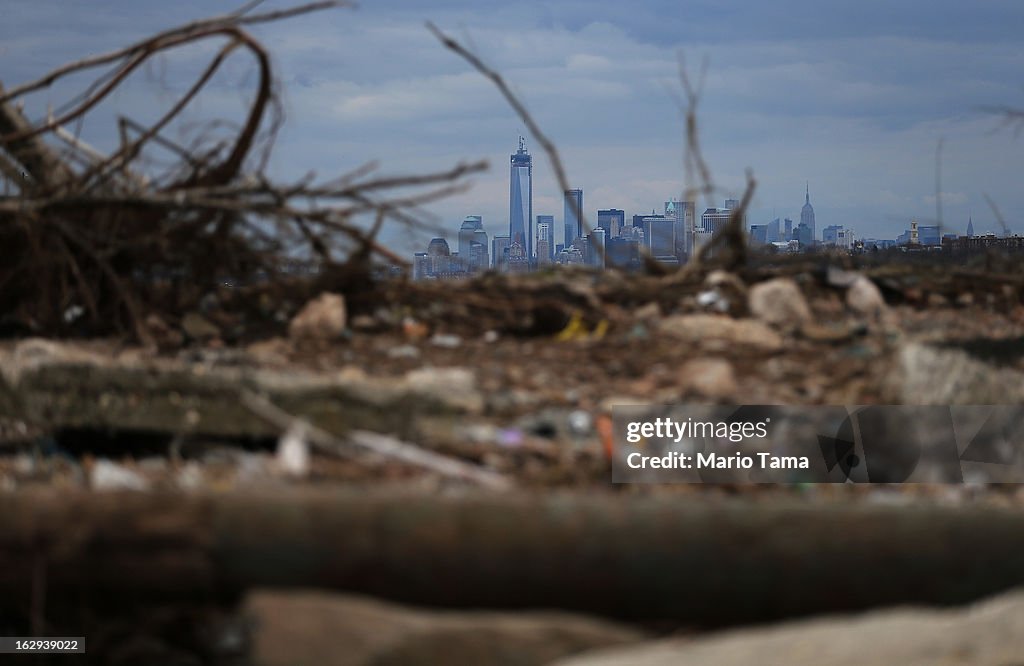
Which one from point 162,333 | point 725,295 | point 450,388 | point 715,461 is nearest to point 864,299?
point 725,295

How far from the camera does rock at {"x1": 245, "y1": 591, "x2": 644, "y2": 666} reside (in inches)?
78.8

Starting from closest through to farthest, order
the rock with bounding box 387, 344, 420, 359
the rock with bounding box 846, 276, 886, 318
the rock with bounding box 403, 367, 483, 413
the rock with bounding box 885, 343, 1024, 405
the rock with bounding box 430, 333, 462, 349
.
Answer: the rock with bounding box 403, 367, 483, 413
the rock with bounding box 885, 343, 1024, 405
the rock with bounding box 387, 344, 420, 359
the rock with bounding box 430, 333, 462, 349
the rock with bounding box 846, 276, 886, 318

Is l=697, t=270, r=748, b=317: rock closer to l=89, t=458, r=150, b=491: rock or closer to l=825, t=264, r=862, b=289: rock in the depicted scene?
l=825, t=264, r=862, b=289: rock

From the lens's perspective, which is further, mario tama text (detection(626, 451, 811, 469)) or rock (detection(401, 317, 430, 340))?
rock (detection(401, 317, 430, 340))

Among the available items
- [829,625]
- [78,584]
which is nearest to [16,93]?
[78,584]

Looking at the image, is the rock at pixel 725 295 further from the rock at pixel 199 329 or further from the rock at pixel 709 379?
the rock at pixel 199 329

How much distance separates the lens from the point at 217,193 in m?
4.24

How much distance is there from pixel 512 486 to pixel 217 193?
7.75ft

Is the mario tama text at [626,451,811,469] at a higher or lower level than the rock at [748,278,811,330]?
lower

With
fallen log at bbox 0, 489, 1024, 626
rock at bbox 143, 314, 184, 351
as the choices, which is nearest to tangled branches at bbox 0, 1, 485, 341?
rock at bbox 143, 314, 184, 351

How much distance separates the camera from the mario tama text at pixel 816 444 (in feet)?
8.99

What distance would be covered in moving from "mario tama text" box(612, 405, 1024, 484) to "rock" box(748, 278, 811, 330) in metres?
1.46

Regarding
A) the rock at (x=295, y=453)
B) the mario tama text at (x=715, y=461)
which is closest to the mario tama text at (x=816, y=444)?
the mario tama text at (x=715, y=461)

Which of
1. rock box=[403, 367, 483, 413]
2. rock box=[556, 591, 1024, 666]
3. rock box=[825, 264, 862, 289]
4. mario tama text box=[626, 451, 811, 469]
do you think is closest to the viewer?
rock box=[556, 591, 1024, 666]
